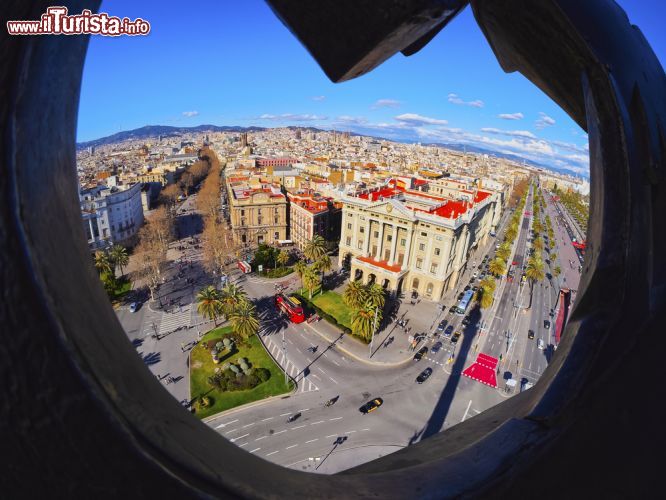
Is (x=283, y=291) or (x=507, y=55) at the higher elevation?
(x=507, y=55)

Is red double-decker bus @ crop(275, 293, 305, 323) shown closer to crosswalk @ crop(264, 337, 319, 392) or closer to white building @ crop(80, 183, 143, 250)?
crosswalk @ crop(264, 337, 319, 392)

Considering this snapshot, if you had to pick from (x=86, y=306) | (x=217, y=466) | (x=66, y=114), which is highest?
(x=66, y=114)

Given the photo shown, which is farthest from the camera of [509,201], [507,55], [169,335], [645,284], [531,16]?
[509,201]

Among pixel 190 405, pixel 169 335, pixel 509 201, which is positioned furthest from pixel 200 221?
pixel 509 201

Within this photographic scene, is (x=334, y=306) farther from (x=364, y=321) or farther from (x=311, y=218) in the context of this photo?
(x=311, y=218)

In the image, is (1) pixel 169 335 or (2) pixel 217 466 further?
(1) pixel 169 335

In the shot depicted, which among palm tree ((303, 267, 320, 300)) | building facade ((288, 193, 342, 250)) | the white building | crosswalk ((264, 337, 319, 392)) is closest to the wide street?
crosswalk ((264, 337, 319, 392))

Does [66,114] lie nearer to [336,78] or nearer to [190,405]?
[336,78]
